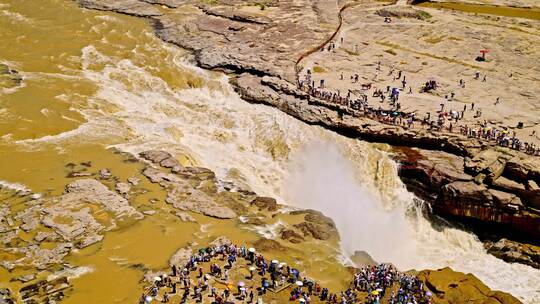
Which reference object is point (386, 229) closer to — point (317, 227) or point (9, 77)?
point (317, 227)

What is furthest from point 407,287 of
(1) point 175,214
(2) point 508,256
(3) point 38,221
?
(3) point 38,221

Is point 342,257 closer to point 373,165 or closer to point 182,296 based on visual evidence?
point 182,296

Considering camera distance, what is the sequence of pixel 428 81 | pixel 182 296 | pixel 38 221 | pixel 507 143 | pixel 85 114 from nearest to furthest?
pixel 182 296
pixel 38 221
pixel 507 143
pixel 85 114
pixel 428 81

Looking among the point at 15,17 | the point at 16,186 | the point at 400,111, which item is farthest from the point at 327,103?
the point at 15,17

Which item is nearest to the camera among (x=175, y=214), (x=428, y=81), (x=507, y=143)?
(x=175, y=214)

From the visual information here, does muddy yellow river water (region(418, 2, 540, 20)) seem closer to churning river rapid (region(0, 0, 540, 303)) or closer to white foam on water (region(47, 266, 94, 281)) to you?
churning river rapid (region(0, 0, 540, 303))

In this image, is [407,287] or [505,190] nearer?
[407,287]
